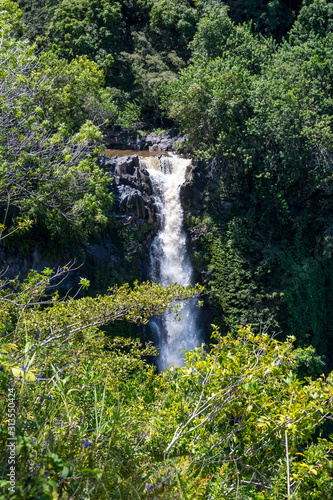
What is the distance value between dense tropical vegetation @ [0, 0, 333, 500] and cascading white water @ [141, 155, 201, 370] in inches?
21.0

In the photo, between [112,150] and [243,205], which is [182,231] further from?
[112,150]

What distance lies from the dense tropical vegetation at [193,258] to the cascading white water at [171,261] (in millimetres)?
533

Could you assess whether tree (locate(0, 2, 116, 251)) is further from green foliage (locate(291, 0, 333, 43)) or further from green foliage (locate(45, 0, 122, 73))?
green foliage (locate(291, 0, 333, 43))

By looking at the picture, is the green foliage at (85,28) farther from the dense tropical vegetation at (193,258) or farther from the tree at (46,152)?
the tree at (46,152)

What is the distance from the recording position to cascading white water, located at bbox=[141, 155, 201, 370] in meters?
13.0

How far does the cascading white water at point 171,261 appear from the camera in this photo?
13.0 m

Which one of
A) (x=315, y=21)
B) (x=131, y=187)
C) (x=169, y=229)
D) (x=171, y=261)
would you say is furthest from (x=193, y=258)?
(x=315, y=21)

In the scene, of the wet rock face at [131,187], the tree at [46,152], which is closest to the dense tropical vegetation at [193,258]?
the tree at [46,152]

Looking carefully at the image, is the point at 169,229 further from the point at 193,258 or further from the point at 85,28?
the point at 85,28

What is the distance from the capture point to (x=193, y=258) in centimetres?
1373

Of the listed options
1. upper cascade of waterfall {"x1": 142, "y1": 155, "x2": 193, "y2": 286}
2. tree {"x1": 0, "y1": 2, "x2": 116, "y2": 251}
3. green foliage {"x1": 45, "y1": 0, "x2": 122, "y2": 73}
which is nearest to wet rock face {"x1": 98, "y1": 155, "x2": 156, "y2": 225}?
upper cascade of waterfall {"x1": 142, "y1": 155, "x2": 193, "y2": 286}

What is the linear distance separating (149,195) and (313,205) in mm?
5612

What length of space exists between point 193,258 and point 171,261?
2.58 feet

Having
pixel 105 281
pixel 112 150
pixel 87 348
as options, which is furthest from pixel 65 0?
pixel 87 348
